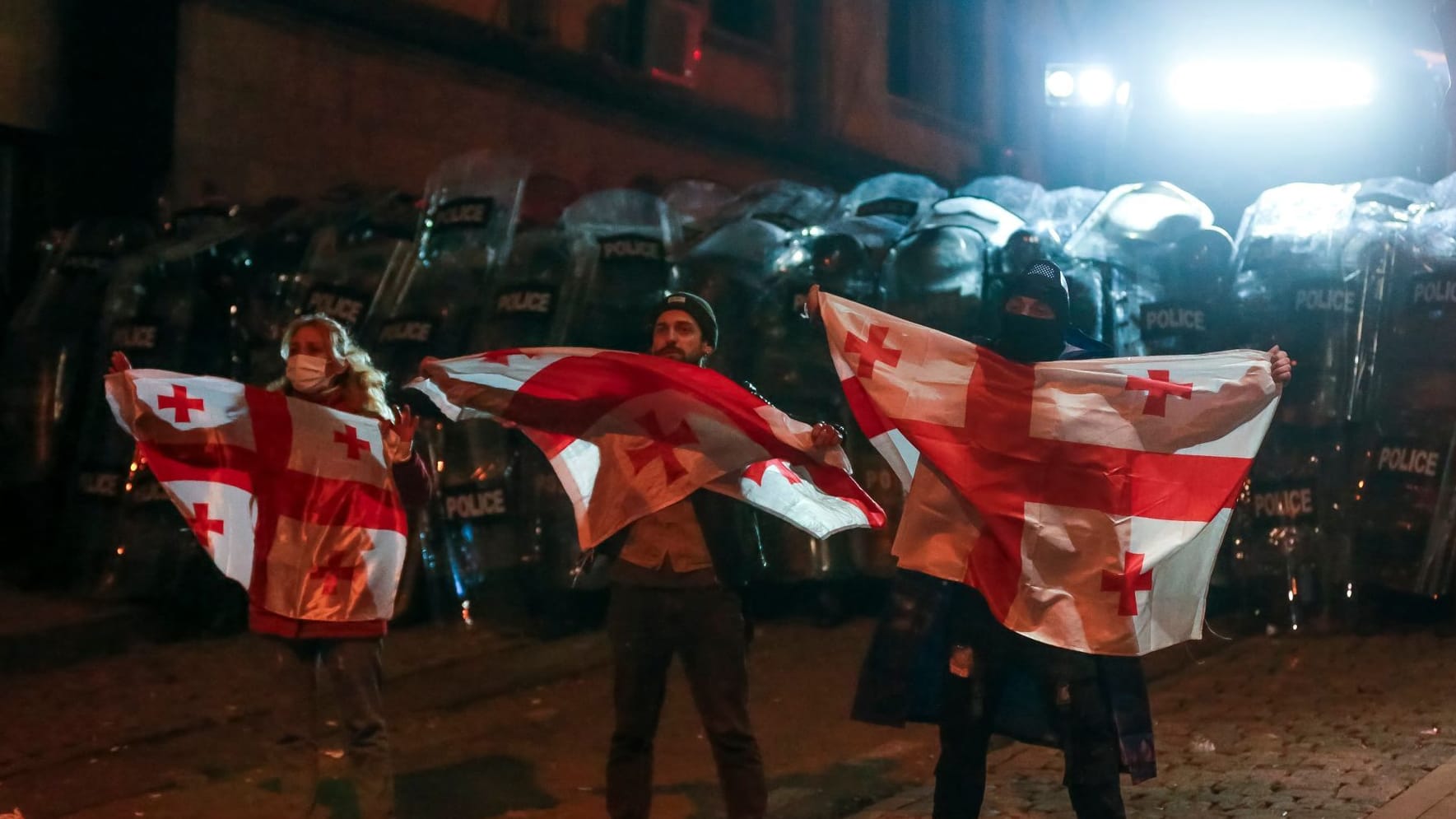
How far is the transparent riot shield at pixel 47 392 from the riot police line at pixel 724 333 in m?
0.01


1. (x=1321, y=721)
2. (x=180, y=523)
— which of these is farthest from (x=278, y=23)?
(x=1321, y=721)

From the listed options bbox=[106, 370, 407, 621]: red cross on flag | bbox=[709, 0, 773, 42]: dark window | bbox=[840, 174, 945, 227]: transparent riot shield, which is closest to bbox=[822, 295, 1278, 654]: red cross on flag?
bbox=[106, 370, 407, 621]: red cross on flag

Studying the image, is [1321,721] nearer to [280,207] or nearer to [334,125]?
[280,207]

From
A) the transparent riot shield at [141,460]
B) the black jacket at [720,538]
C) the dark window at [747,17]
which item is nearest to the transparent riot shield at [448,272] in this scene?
the transparent riot shield at [141,460]

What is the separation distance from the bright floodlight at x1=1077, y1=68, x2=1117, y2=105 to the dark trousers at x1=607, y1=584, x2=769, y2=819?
37.3ft

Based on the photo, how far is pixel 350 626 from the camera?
177 inches

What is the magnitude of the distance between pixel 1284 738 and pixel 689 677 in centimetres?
296

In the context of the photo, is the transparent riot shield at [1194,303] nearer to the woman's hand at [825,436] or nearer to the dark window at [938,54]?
the woman's hand at [825,436]

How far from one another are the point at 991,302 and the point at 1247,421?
3.73m

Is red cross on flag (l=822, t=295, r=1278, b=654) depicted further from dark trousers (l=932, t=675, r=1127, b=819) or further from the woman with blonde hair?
the woman with blonde hair

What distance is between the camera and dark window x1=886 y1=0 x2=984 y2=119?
18.8m

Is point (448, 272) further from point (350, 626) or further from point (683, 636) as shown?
point (683, 636)

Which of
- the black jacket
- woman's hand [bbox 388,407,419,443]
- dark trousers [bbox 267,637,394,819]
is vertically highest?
woman's hand [bbox 388,407,419,443]

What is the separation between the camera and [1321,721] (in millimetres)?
6227
